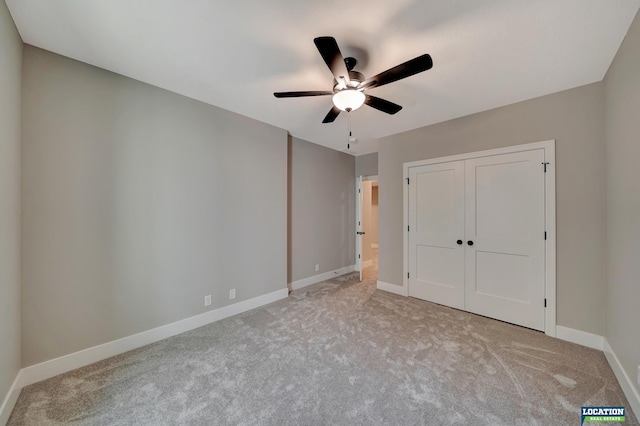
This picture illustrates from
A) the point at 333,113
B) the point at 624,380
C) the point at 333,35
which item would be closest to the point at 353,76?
the point at 333,35

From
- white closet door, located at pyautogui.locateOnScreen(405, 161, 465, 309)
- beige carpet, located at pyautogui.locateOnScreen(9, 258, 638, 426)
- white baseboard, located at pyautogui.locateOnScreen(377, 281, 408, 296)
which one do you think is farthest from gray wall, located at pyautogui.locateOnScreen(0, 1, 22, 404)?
white closet door, located at pyautogui.locateOnScreen(405, 161, 465, 309)

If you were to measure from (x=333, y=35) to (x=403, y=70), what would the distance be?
58cm

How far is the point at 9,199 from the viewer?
5.38ft

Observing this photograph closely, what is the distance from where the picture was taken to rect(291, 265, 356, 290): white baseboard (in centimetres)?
415

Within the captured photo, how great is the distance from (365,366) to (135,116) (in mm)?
3253

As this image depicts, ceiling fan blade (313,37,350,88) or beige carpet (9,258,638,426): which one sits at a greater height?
ceiling fan blade (313,37,350,88)

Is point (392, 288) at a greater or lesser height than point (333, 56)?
lesser

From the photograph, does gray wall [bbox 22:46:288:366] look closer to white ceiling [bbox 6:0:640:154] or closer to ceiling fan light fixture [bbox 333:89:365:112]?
white ceiling [bbox 6:0:640:154]

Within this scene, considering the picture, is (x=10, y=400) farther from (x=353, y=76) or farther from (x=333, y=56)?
(x=353, y=76)

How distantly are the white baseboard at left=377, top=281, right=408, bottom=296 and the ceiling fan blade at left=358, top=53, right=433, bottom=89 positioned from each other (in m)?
3.10

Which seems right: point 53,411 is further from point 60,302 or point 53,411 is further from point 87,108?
point 87,108

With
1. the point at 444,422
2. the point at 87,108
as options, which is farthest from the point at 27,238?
the point at 444,422

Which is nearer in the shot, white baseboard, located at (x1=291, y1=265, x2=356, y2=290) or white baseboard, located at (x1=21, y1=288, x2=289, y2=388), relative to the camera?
white baseboard, located at (x1=21, y1=288, x2=289, y2=388)

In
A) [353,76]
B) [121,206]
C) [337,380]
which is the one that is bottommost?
[337,380]
